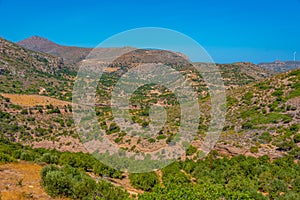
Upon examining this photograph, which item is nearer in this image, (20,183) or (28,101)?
(20,183)

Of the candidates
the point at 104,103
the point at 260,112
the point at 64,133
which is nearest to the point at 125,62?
the point at 104,103

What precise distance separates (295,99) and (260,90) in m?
7.66

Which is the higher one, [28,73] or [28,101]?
[28,73]

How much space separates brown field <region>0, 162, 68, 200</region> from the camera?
1040 centimetres

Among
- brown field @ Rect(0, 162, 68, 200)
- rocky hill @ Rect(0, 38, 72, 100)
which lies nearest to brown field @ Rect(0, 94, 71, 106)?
rocky hill @ Rect(0, 38, 72, 100)

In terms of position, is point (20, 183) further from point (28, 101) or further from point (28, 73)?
point (28, 73)

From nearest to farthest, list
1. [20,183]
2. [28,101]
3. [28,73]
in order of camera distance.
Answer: [20,183] → [28,101] → [28,73]

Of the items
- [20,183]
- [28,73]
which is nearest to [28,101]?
[28,73]

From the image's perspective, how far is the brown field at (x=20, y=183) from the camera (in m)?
10.4

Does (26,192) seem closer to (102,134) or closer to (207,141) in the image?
(207,141)

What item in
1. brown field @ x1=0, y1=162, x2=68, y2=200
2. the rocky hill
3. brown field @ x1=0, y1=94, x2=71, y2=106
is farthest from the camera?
the rocky hill

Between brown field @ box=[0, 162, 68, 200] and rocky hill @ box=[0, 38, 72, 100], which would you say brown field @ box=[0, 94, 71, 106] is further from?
brown field @ box=[0, 162, 68, 200]

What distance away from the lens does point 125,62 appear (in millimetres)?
129250

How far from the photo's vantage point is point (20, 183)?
459 inches
